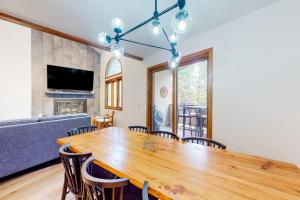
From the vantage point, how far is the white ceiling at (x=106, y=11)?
1975mm

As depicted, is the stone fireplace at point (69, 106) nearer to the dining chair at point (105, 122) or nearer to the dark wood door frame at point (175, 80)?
the dining chair at point (105, 122)

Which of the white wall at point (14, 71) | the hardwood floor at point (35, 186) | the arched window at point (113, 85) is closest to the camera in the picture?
the hardwood floor at point (35, 186)

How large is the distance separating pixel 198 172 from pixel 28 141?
8.92 ft

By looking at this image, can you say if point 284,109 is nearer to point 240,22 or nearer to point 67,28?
point 240,22

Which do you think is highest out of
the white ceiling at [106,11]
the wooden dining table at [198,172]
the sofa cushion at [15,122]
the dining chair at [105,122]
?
the white ceiling at [106,11]

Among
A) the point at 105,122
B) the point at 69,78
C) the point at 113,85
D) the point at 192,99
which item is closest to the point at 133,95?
the point at 105,122

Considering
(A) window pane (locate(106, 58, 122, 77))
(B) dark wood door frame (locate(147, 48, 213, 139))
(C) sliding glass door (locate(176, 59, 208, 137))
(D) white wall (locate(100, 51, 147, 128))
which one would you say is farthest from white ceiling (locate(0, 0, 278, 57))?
(A) window pane (locate(106, 58, 122, 77))

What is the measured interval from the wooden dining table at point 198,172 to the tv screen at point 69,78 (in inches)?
184

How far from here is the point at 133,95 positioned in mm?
4500

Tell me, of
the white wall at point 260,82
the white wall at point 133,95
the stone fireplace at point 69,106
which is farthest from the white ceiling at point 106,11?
the stone fireplace at point 69,106

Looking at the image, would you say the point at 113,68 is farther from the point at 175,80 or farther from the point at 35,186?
the point at 35,186

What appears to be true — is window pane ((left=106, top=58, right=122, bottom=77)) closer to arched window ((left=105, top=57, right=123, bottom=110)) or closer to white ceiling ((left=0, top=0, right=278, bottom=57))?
arched window ((left=105, top=57, right=123, bottom=110))

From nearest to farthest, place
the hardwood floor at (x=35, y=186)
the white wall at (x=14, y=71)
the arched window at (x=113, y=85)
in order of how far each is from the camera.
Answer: the hardwood floor at (x=35, y=186), the white wall at (x=14, y=71), the arched window at (x=113, y=85)

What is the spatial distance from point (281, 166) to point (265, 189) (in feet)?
1.54
